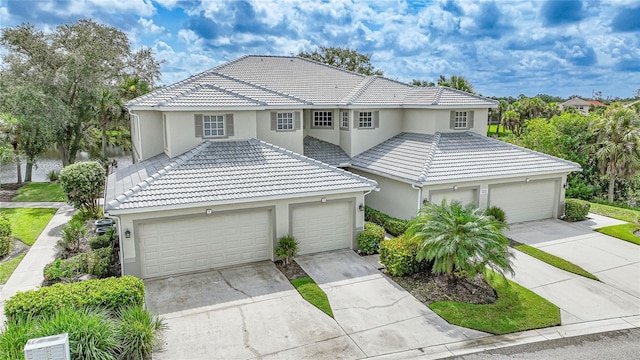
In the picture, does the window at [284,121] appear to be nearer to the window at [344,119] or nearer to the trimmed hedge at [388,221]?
the window at [344,119]

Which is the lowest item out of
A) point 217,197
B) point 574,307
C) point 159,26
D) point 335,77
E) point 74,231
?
point 574,307

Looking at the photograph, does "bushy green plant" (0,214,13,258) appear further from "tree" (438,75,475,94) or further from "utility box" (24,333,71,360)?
"tree" (438,75,475,94)

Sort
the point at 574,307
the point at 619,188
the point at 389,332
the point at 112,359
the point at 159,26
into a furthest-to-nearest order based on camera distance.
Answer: the point at 619,188
the point at 159,26
the point at 574,307
the point at 389,332
the point at 112,359

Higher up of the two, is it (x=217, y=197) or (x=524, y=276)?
(x=217, y=197)

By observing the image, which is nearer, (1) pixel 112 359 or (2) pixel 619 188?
(1) pixel 112 359

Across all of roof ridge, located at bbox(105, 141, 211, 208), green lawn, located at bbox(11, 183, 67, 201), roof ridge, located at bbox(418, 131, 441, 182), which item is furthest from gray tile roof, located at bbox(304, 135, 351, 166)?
green lawn, located at bbox(11, 183, 67, 201)

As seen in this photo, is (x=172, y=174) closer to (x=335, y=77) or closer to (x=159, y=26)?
(x=159, y=26)

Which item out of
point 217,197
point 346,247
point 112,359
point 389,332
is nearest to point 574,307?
point 389,332

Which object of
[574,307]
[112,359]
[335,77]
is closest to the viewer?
[112,359]
